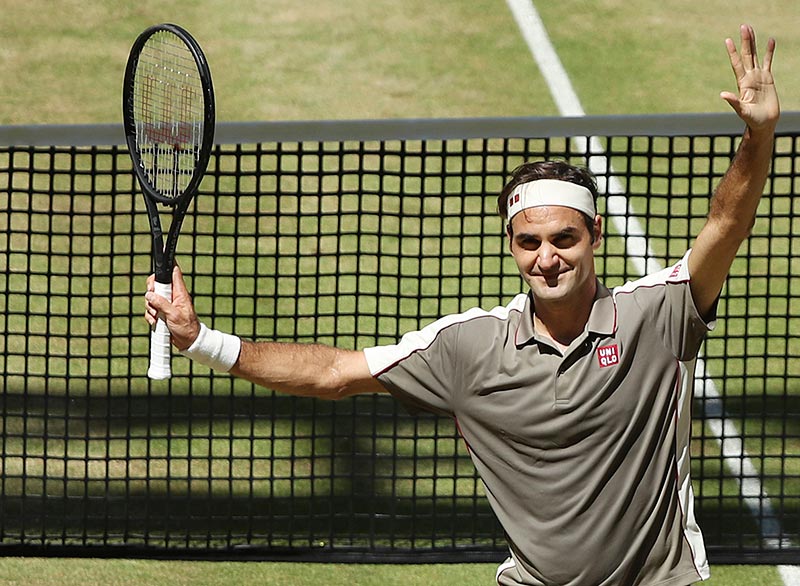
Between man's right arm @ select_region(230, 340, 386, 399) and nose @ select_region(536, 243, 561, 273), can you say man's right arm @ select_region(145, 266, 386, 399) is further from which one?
nose @ select_region(536, 243, 561, 273)

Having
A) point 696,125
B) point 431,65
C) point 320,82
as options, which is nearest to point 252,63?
point 320,82

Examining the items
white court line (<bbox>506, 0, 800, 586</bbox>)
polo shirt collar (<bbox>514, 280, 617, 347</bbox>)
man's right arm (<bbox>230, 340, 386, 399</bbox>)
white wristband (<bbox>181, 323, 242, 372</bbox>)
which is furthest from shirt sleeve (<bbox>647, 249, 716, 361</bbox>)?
white court line (<bbox>506, 0, 800, 586</bbox>)

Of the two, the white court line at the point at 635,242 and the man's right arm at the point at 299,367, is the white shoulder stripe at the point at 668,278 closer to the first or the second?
the man's right arm at the point at 299,367

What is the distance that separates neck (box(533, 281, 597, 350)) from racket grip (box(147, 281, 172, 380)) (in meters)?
1.05

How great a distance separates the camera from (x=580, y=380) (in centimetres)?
370

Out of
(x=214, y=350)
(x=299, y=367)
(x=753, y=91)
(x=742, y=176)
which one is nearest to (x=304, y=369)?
(x=299, y=367)

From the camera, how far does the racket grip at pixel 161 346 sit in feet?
12.6

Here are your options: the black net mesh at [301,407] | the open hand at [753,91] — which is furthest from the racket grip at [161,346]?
the open hand at [753,91]

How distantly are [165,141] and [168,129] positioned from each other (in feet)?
0.20

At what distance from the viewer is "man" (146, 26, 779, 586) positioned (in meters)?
3.68

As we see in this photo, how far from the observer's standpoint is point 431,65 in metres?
10.5

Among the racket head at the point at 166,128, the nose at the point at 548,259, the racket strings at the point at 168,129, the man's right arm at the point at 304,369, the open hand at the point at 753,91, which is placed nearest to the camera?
the open hand at the point at 753,91

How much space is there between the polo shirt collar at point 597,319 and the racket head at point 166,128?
1114mm

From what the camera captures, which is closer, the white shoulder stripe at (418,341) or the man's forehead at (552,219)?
the man's forehead at (552,219)
